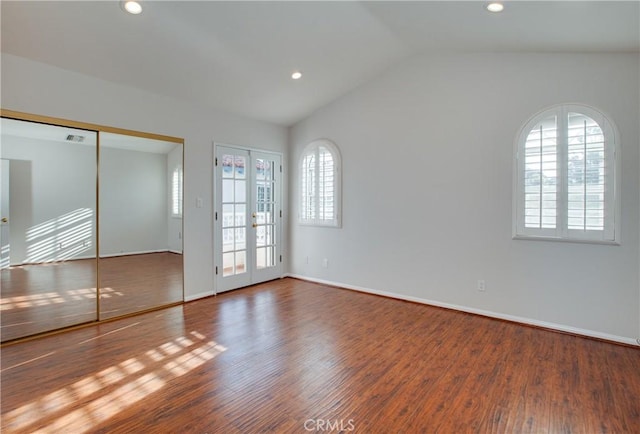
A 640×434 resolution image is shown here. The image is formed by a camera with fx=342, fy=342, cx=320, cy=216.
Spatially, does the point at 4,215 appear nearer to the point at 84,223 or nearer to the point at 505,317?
the point at 84,223

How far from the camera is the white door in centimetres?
323

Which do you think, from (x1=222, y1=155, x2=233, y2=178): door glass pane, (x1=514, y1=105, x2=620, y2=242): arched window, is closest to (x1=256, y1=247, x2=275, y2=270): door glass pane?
(x1=222, y1=155, x2=233, y2=178): door glass pane

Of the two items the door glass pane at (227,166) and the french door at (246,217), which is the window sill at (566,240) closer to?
the french door at (246,217)

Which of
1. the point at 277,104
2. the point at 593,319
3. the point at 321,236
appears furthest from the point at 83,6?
the point at 593,319

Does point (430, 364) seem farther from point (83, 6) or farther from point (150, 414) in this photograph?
point (83, 6)

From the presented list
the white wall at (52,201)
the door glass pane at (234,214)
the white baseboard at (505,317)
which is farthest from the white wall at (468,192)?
the white wall at (52,201)

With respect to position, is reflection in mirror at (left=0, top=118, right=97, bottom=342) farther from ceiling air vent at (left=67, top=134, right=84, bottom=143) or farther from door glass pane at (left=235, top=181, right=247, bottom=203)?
door glass pane at (left=235, top=181, right=247, bottom=203)

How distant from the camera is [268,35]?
3449 mm

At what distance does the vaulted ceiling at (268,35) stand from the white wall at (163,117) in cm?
13

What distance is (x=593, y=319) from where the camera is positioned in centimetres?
339

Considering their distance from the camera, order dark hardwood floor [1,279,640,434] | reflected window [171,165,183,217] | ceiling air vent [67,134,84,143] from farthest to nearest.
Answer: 1. reflected window [171,165,183,217]
2. ceiling air vent [67,134,84,143]
3. dark hardwood floor [1,279,640,434]

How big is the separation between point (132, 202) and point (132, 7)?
2088 millimetres

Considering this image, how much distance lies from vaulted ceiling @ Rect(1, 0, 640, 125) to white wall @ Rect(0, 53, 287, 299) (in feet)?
0.43

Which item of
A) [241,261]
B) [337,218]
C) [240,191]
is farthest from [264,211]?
[337,218]
